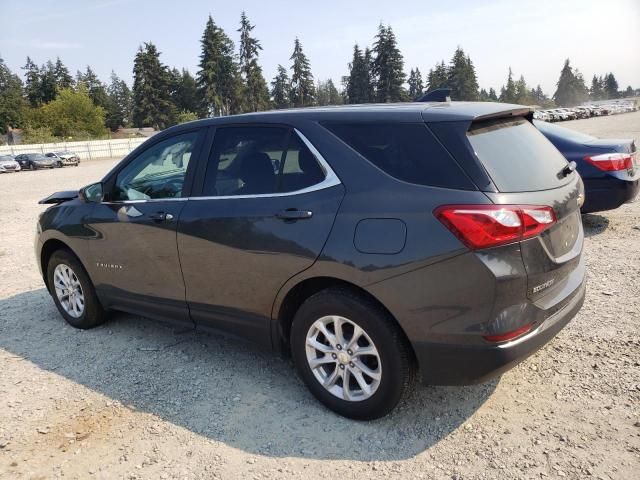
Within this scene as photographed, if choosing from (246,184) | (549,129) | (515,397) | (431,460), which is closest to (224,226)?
(246,184)

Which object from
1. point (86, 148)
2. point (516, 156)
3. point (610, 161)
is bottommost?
point (610, 161)

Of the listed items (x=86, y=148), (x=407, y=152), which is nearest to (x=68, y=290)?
(x=407, y=152)

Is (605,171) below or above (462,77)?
below

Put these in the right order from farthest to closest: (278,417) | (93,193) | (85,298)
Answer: (85,298), (93,193), (278,417)

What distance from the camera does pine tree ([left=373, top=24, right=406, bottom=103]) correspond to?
8525 cm

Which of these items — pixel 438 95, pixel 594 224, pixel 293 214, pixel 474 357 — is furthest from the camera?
pixel 594 224

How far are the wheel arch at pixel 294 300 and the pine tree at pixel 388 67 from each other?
279ft

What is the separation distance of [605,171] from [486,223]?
5.04 metres

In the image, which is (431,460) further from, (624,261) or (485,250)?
(624,261)

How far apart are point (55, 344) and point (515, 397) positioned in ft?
12.4

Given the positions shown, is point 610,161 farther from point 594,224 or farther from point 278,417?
point 278,417

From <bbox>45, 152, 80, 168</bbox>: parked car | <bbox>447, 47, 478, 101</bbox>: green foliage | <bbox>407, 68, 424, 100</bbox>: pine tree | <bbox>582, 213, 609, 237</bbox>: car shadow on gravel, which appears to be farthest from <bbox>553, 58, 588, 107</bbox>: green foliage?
<bbox>582, 213, 609, 237</bbox>: car shadow on gravel

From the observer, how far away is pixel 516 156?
9.81ft

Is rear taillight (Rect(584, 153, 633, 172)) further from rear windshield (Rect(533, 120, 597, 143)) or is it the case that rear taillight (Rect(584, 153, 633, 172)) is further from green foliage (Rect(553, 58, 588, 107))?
green foliage (Rect(553, 58, 588, 107))
